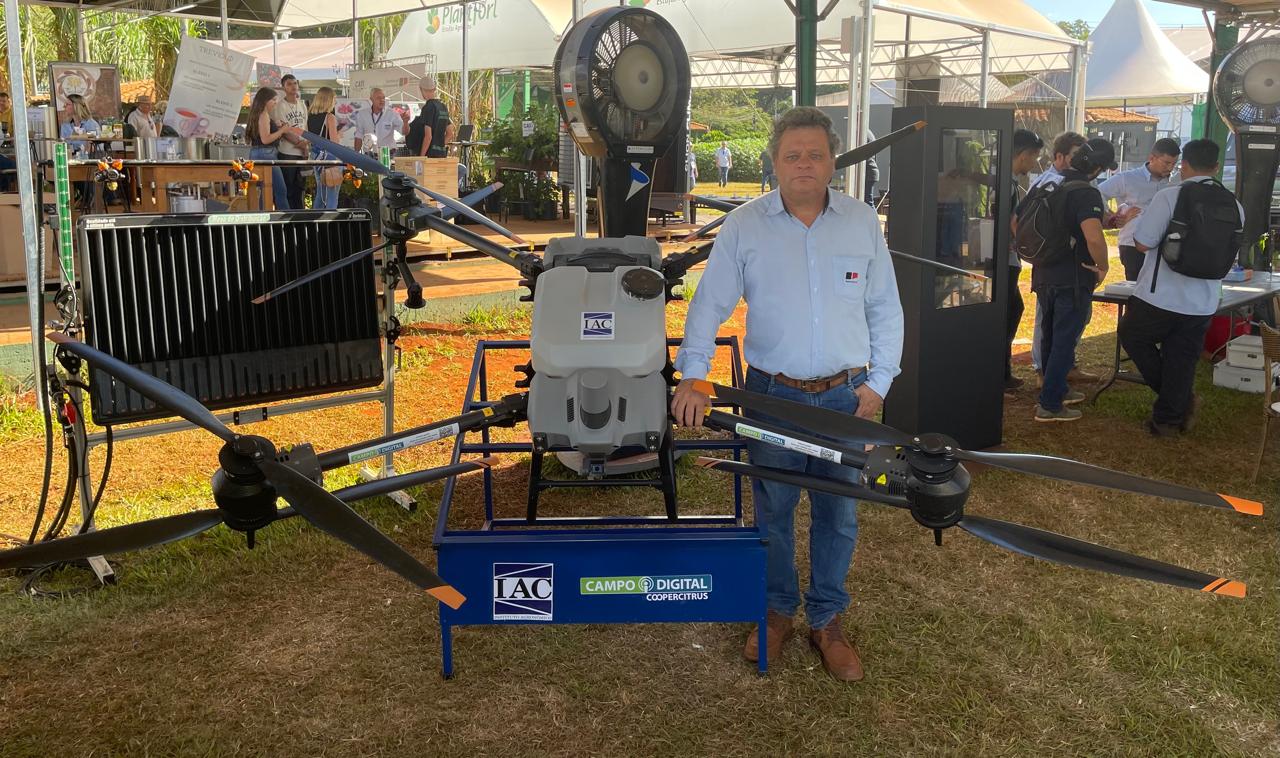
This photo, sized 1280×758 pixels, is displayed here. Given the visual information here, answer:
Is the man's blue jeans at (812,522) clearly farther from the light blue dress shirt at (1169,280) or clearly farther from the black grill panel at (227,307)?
the light blue dress shirt at (1169,280)

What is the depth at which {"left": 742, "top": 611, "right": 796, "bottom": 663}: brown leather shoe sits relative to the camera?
11.7 ft

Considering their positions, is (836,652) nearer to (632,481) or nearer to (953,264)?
(632,481)

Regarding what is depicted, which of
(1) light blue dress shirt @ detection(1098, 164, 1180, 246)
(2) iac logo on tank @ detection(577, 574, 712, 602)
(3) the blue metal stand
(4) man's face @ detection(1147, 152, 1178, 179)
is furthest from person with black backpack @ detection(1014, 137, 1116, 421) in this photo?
(2) iac logo on tank @ detection(577, 574, 712, 602)

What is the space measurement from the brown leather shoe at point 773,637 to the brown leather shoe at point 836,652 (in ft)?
0.30

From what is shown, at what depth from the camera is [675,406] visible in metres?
2.88

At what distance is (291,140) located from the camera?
10.2 meters

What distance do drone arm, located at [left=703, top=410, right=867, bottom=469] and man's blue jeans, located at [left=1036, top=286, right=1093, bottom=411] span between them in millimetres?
4503

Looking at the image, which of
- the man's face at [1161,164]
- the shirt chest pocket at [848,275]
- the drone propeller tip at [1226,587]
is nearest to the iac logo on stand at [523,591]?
the shirt chest pocket at [848,275]

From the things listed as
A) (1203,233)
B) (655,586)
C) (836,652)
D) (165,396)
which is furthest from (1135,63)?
(165,396)

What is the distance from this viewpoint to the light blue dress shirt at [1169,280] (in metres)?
5.98

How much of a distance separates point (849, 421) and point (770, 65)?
20975 millimetres

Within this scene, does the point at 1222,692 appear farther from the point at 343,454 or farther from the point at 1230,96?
the point at 1230,96

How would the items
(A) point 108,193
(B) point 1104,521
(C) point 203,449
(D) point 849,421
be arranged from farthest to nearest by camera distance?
(A) point 108,193
(C) point 203,449
(B) point 1104,521
(D) point 849,421

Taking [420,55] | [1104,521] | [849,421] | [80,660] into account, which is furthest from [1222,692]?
[420,55]
